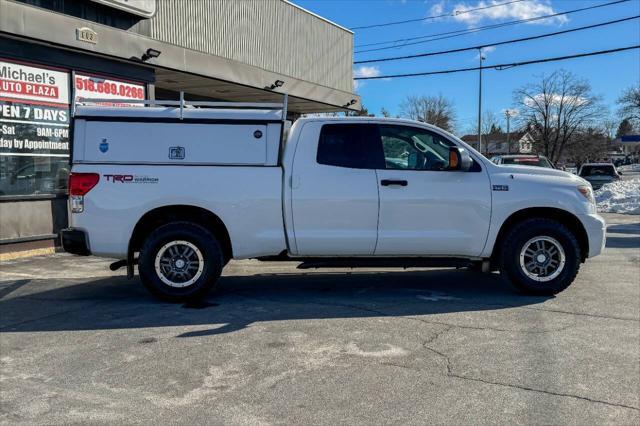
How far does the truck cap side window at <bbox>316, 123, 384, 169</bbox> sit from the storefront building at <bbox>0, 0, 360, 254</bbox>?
2.52 metres

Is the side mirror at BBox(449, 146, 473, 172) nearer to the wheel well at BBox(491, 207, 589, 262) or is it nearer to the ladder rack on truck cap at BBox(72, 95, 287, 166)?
the wheel well at BBox(491, 207, 589, 262)

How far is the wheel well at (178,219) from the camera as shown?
6.38 meters

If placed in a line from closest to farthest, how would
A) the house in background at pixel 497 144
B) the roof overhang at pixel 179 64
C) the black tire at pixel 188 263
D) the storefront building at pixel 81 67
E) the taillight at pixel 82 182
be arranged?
the taillight at pixel 82 182 < the black tire at pixel 188 263 < the roof overhang at pixel 179 64 < the storefront building at pixel 81 67 < the house in background at pixel 497 144

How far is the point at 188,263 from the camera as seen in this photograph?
6.38 meters

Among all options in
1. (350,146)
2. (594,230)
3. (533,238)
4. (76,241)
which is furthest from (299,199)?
(594,230)

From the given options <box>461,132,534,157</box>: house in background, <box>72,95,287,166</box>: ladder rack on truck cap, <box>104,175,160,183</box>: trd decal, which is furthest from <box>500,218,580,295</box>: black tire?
<box>461,132,534,157</box>: house in background

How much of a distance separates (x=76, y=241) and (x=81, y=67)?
570 centimetres

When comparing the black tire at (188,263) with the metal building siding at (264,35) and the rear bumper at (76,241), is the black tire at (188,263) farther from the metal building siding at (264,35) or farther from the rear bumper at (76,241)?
the metal building siding at (264,35)

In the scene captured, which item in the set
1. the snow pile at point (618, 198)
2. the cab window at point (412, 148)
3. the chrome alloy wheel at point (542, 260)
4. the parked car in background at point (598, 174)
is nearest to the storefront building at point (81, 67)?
the cab window at point (412, 148)

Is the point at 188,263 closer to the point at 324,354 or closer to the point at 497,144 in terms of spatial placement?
the point at 324,354

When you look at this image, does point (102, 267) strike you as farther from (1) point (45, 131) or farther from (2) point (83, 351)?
(2) point (83, 351)

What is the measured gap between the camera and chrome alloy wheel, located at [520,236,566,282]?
21.4 ft

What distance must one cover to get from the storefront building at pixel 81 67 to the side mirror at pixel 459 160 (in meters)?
3.92

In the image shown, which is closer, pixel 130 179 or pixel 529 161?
pixel 130 179
